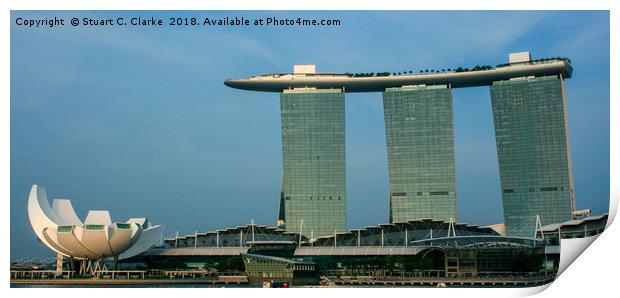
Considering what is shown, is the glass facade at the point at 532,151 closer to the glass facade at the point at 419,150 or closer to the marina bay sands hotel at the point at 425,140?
the marina bay sands hotel at the point at 425,140

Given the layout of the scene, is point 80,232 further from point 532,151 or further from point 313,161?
point 532,151

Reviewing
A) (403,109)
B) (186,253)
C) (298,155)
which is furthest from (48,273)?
(403,109)

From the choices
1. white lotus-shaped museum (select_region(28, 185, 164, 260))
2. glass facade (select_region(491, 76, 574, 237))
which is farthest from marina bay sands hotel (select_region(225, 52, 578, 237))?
white lotus-shaped museum (select_region(28, 185, 164, 260))

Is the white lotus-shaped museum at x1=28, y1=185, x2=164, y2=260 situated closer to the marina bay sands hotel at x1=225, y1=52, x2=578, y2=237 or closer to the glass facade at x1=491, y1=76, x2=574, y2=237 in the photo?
the marina bay sands hotel at x1=225, y1=52, x2=578, y2=237

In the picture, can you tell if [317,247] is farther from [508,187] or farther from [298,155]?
[508,187]

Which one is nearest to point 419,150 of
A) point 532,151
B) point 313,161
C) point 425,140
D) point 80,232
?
point 425,140
